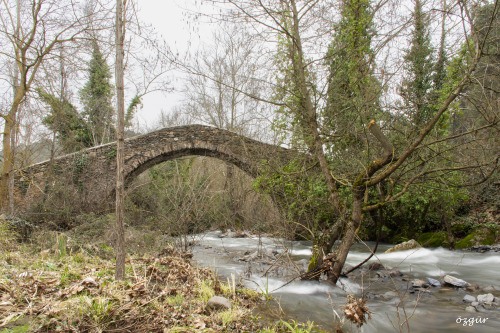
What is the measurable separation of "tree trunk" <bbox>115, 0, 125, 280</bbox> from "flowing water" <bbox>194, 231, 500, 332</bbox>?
5.35ft

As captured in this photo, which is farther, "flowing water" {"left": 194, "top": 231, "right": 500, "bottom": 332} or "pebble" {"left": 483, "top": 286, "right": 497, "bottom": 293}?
"pebble" {"left": 483, "top": 286, "right": 497, "bottom": 293}

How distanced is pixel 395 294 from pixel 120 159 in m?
4.01

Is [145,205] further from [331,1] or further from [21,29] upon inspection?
[331,1]

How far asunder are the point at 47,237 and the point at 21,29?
225 inches

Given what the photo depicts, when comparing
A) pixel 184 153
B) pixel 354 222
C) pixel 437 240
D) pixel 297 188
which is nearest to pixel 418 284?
pixel 354 222

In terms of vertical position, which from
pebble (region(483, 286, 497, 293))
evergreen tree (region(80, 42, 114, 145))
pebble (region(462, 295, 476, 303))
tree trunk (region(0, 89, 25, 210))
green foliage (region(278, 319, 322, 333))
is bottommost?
pebble (region(483, 286, 497, 293))

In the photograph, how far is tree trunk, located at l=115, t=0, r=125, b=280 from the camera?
3.17 metres

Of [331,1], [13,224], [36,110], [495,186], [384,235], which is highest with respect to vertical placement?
[331,1]

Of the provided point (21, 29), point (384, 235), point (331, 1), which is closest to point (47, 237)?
point (21, 29)

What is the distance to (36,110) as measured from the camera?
872 centimetres

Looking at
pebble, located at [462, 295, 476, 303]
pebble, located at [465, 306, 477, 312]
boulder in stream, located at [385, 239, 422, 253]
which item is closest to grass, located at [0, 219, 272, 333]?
pebble, located at [465, 306, 477, 312]

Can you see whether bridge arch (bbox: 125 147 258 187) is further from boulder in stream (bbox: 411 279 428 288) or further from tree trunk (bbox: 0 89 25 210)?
boulder in stream (bbox: 411 279 428 288)

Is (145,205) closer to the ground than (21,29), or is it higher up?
closer to the ground

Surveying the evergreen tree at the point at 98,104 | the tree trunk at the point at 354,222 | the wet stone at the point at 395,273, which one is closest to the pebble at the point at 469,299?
the wet stone at the point at 395,273
